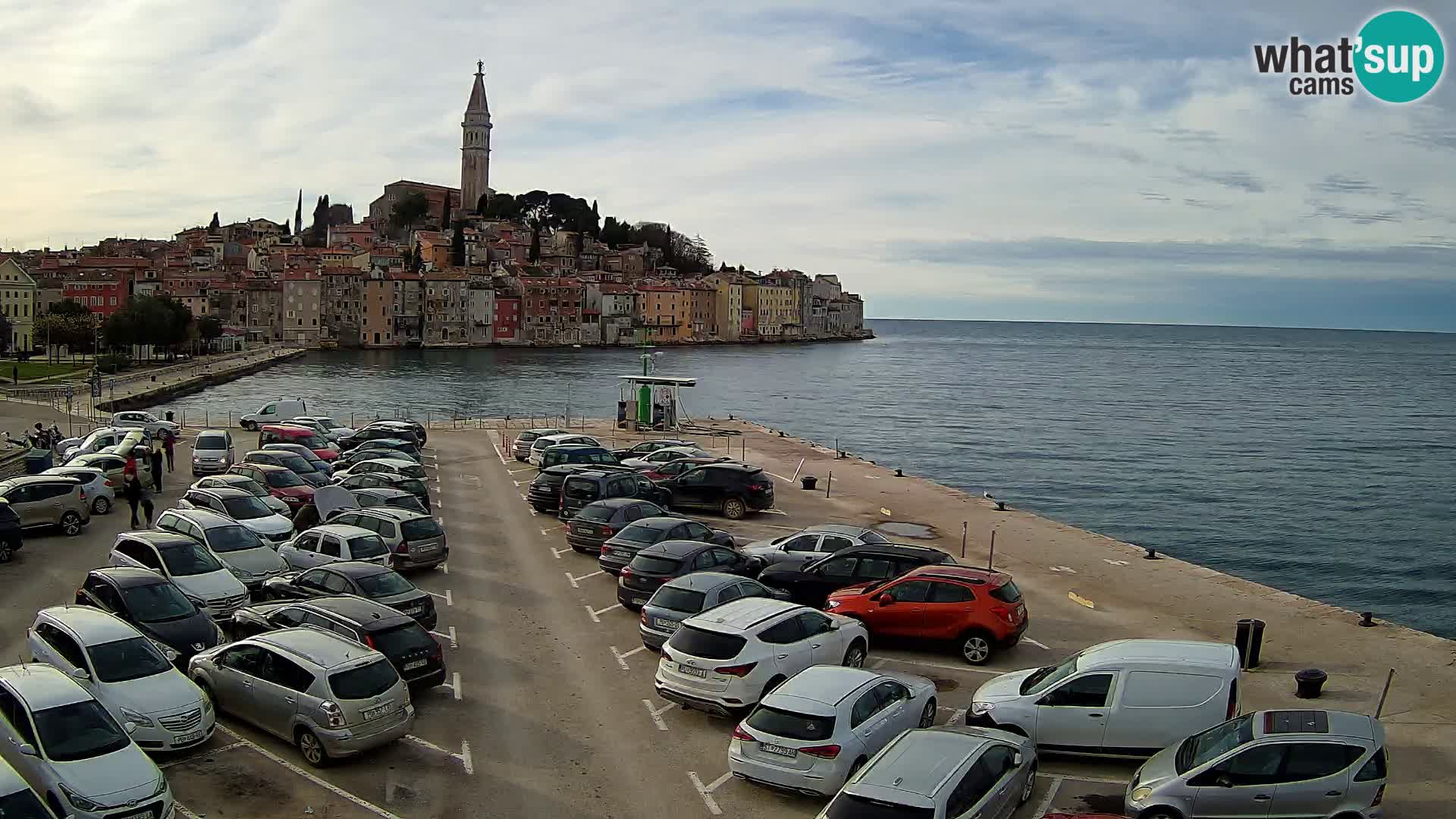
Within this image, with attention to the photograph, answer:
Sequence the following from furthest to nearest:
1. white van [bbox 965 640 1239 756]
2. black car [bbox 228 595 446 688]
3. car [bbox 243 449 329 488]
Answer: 1. car [bbox 243 449 329 488]
2. black car [bbox 228 595 446 688]
3. white van [bbox 965 640 1239 756]

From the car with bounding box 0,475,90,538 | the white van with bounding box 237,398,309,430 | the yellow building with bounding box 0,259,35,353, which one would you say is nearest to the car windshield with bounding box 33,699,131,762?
the car with bounding box 0,475,90,538

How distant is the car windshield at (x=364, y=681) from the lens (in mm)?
10578

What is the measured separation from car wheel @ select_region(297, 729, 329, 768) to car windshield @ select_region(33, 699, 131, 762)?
5.31ft

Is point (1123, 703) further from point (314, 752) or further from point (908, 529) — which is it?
point (908, 529)

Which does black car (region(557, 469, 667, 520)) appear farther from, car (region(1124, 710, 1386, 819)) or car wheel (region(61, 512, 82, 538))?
car (region(1124, 710, 1386, 819))

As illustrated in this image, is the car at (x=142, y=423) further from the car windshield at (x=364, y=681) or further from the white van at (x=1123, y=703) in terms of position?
the white van at (x=1123, y=703)

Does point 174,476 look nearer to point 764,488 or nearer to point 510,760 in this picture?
point 764,488

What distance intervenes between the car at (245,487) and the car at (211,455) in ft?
24.5

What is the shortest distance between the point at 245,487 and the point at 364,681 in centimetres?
1246

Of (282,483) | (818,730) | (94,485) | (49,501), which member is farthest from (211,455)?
(818,730)

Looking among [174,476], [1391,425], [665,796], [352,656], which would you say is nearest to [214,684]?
[352,656]

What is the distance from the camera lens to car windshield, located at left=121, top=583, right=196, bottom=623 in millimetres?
12977

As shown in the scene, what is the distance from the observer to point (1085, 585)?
62.7 ft

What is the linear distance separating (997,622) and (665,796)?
5620 mm
